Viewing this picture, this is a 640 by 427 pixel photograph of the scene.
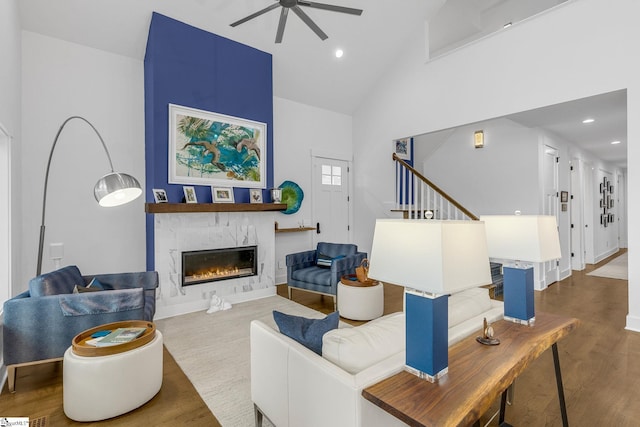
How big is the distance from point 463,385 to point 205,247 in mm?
3825

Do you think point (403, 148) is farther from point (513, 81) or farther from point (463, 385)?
point (463, 385)

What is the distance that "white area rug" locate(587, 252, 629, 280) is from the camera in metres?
5.97

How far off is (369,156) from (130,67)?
432cm

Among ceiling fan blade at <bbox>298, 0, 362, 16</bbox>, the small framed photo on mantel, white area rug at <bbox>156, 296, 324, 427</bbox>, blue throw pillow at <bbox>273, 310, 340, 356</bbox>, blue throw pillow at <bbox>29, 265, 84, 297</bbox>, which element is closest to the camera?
blue throw pillow at <bbox>273, 310, 340, 356</bbox>

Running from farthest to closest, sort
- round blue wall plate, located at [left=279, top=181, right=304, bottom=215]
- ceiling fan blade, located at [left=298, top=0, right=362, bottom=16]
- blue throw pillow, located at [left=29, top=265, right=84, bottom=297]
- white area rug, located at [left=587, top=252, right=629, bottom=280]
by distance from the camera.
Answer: white area rug, located at [left=587, top=252, right=629, bottom=280]
round blue wall plate, located at [left=279, top=181, right=304, bottom=215]
ceiling fan blade, located at [left=298, top=0, right=362, bottom=16]
blue throw pillow, located at [left=29, top=265, right=84, bottom=297]

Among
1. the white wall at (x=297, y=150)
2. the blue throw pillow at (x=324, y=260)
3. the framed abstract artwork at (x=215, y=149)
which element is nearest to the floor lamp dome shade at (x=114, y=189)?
the framed abstract artwork at (x=215, y=149)

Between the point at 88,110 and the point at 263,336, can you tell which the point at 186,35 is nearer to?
the point at 88,110

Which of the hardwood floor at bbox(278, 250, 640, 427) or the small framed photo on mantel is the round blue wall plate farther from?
the hardwood floor at bbox(278, 250, 640, 427)

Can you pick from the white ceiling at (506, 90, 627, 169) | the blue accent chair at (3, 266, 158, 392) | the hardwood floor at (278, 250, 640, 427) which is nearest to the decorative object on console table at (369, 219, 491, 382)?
the hardwood floor at (278, 250, 640, 427)

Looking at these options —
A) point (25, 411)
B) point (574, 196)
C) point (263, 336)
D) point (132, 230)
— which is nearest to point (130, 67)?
point (132, 230)

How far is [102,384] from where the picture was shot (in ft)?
6.43

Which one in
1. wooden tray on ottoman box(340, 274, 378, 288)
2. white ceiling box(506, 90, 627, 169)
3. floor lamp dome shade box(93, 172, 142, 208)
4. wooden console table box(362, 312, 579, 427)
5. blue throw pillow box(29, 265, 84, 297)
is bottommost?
wooden tray on ottoman box(340, 274, 378, 288)

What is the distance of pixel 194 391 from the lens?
234cm

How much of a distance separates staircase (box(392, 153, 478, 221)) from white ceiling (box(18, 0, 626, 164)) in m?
1.65
